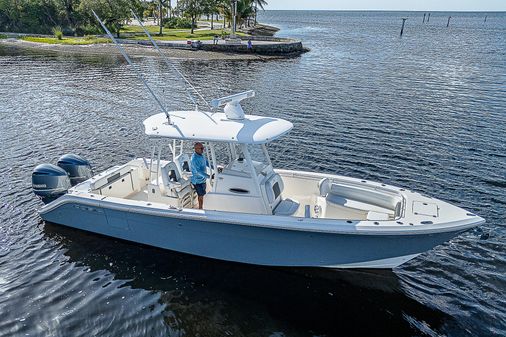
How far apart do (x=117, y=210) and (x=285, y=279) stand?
13.4ft

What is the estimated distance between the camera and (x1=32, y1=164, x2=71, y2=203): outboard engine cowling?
33.2 feet

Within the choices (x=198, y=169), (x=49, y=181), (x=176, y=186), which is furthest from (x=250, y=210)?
(x=49, y=181)

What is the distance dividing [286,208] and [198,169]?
2154 millimetres

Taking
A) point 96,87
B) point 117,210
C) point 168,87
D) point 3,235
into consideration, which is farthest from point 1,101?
point 117,210

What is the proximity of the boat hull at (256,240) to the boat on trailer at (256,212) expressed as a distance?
0.8 inches

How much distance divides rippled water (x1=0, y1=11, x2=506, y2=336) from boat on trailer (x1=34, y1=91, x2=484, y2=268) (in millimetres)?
641

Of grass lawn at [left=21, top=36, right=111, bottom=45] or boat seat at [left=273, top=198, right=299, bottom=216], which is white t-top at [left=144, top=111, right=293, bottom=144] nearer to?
boat seat at [left=273, top=198, right=299, bottom=216]

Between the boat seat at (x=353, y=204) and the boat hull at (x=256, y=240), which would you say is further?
the boat seat at (x=353, y=204)

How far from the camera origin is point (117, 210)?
909 centimetres

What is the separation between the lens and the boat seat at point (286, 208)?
8.63 m

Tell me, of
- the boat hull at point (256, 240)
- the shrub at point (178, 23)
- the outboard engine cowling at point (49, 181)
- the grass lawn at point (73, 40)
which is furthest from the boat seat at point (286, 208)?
the shrub at point (178, 23)

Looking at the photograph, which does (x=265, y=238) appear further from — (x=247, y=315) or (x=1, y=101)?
(x=1, y=101)

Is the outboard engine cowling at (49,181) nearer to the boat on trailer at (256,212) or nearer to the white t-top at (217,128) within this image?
the boat on trailer at (256,212)

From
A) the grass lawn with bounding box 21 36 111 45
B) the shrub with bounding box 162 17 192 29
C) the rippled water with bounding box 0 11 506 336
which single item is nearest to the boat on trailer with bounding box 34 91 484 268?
the rippled water with bounding box 0 11 506 336
